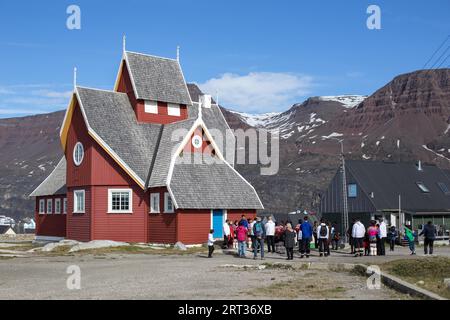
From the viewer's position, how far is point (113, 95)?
42156mm

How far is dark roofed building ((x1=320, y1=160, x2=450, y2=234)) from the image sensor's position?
2208 inches

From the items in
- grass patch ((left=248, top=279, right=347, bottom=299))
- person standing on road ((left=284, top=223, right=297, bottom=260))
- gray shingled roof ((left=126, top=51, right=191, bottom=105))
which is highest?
gray shingled roof ((left=126, top=51, right=191, bottom=105))

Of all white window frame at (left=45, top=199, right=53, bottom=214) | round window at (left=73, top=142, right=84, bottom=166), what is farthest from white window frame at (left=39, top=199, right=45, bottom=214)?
round window at (left=73, top=142, right=84, bottom=166)

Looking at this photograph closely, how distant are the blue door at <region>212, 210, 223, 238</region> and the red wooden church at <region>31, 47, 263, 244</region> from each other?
0.06 m

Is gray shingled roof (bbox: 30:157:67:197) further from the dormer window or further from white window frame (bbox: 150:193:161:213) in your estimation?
the dormer window

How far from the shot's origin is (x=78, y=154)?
3978cm

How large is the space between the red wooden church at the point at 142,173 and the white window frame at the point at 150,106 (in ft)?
0.21

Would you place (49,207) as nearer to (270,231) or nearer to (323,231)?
(270,231)

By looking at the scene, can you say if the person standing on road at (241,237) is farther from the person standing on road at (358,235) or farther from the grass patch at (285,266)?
the person standing on road at (358,235)

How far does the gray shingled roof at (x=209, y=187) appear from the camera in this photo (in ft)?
119

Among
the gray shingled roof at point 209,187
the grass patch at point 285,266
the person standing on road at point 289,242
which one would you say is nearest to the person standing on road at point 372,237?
the person standing on road at point 289,242

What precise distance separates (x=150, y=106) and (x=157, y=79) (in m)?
2.29
